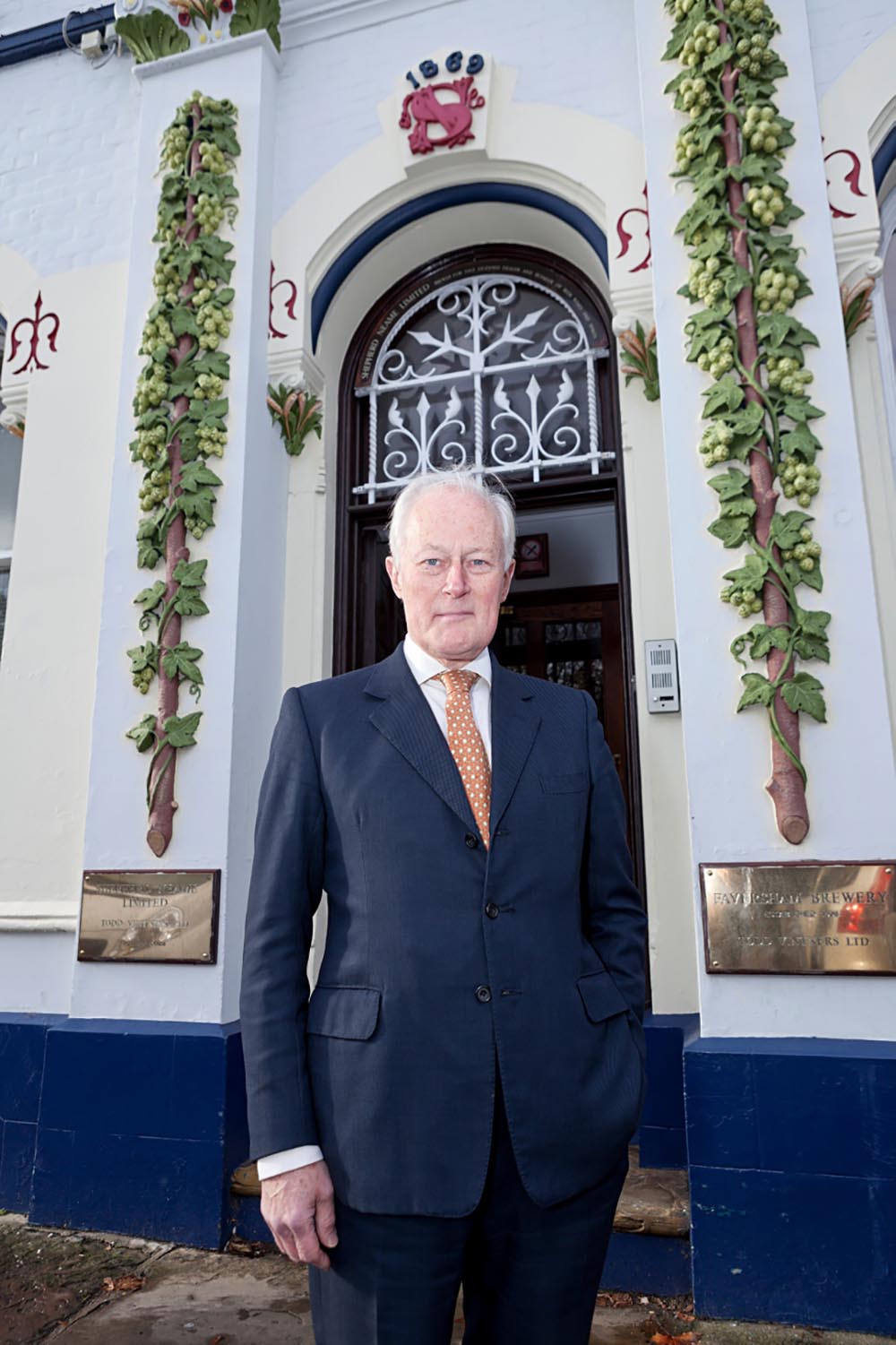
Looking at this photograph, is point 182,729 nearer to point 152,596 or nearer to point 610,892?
point 152,596

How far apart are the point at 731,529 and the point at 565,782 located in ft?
5.08

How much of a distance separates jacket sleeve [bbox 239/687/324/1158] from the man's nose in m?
0.35

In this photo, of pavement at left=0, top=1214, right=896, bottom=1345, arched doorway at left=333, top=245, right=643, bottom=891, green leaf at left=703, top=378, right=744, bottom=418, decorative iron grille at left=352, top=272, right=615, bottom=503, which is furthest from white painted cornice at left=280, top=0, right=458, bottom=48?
pavement at left=0, top=1214, right=896, bottom=1345

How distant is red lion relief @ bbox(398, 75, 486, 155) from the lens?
387 cm

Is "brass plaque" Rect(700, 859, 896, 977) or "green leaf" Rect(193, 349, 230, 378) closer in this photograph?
"brass plaque" Rect(700, 859, 896, 977)

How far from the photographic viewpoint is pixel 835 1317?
2.30 metres

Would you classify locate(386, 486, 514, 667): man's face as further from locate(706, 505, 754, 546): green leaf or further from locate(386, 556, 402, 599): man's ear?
locate(706, 505, 754, 546): green leaf

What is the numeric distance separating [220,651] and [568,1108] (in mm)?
2400

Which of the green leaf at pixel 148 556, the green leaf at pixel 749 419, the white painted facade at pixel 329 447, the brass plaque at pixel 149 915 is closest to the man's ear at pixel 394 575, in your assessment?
the white painted facade at pixel 329 447

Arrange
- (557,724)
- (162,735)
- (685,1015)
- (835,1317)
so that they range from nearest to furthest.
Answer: (557,724)
(835,1317)
(685,1015)
(162,735)

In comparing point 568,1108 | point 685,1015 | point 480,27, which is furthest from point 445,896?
point 480,27

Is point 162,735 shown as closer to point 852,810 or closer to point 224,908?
point 224,908

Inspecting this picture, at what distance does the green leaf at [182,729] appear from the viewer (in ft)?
11.1

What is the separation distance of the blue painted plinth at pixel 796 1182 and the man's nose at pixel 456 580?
1.63m
